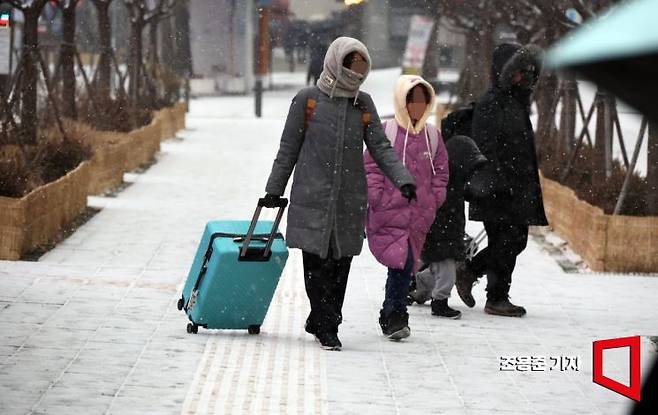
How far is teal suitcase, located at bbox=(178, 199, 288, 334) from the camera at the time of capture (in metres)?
6.98

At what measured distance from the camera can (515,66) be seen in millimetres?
8352

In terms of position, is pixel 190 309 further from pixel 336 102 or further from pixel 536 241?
pixel 536 241

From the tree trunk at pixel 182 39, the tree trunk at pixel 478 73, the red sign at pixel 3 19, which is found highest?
→ the red sign at pixel 3 19

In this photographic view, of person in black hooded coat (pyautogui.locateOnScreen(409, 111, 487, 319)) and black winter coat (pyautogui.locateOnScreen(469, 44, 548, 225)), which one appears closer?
person in black hooded coat (pyautogui.locateOnScreen(409, 111, 487, 319))

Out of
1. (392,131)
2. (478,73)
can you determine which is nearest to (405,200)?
(392,131)

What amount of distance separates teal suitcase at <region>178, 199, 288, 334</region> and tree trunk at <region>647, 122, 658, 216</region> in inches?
213

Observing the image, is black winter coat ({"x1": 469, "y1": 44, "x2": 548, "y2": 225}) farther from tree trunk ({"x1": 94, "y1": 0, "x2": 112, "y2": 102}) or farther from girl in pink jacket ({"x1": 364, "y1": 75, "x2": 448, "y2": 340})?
tree trunk ({"x1": 94, "y1": 0, "x2": 112, "y2": 102})

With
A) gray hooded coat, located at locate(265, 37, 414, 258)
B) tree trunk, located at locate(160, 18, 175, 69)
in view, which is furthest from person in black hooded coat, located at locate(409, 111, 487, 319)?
tree trunk, located at locate(160, 18, 175, 69)

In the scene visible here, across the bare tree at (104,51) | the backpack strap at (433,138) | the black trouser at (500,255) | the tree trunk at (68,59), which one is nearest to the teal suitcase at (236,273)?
the backpack strap at (433,138)

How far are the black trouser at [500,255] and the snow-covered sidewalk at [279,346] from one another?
22 centimetres

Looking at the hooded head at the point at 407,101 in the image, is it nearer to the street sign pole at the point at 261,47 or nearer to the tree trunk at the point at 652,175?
the tree trunk at the point at 652,175

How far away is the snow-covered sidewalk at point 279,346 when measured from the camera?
5918 mm

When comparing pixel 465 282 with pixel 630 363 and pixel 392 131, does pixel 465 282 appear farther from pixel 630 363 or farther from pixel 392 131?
pixel 630 363

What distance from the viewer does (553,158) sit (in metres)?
15.7
